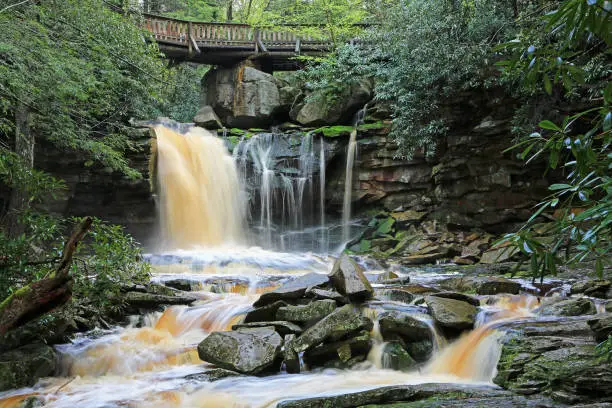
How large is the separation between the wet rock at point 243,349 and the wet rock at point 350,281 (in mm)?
1544

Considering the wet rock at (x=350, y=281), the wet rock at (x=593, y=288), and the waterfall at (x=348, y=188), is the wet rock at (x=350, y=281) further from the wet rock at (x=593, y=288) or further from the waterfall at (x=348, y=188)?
the waterfall at (x=348, y=188)

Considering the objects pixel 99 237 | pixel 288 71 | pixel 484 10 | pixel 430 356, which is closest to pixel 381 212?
pixel 484 10

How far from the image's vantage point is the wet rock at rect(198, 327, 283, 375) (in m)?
5.38

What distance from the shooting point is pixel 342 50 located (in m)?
17.5

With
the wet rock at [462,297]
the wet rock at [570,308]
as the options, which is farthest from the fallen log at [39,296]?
the wet rock at [570,308]

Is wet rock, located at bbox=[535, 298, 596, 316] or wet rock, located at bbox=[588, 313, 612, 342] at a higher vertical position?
wet rock, located at bbox=[588, 313, 612, 342]

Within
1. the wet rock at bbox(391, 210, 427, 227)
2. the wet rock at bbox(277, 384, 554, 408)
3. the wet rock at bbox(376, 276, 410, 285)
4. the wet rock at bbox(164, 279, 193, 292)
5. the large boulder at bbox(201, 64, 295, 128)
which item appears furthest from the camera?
the large boulder at bbox(201, 64, 295, 128)

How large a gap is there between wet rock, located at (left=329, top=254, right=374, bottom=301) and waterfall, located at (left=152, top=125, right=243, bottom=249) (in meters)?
8.95

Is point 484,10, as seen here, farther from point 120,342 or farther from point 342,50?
point 120,342

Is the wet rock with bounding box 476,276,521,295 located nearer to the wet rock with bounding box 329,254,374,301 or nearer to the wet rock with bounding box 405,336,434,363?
the wet rock with bounding box 329,254,374,301

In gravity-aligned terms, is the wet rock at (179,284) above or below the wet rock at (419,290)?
below

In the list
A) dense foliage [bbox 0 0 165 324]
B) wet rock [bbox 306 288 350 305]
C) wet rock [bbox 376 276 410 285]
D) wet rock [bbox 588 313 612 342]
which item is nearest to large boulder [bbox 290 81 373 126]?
dense foliage [bbox 0 0 165 324]

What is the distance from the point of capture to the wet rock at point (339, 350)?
566 centimetres

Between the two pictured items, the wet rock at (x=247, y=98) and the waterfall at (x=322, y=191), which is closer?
the waterfall at (x=322, y=191)
